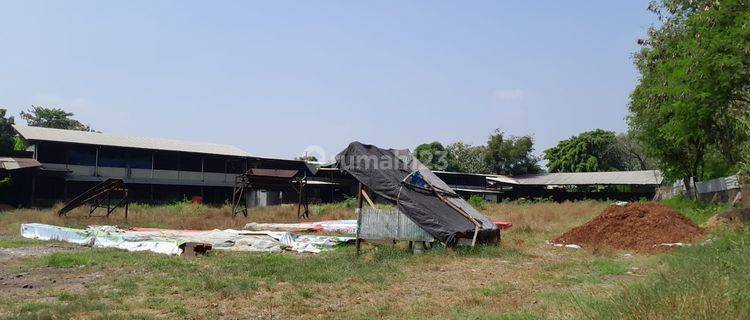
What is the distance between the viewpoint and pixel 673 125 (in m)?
21.7

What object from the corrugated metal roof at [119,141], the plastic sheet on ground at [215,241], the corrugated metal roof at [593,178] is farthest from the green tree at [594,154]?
the plastic sheet on ground at [215,241]

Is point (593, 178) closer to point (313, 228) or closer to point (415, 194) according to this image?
point (313, 228)

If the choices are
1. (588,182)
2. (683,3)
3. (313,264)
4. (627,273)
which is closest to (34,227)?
(313,264)

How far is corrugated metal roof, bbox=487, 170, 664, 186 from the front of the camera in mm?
50031

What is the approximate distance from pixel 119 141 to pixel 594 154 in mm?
44890

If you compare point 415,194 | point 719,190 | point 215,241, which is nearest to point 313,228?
point 215,241

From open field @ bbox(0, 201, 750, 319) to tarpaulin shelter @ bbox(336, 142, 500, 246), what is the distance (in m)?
0.59

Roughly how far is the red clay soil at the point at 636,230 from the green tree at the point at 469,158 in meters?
45.9

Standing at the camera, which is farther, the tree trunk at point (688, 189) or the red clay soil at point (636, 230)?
the tree trunk at point (688, 189)

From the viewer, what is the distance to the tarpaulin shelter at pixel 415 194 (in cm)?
1366

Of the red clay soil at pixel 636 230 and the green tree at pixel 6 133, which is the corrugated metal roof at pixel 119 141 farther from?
the red clay soil at pixel 636 230

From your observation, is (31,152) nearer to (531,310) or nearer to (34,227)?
(34,227)

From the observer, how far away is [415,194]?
1438cm

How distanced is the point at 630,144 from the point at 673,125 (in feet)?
130
